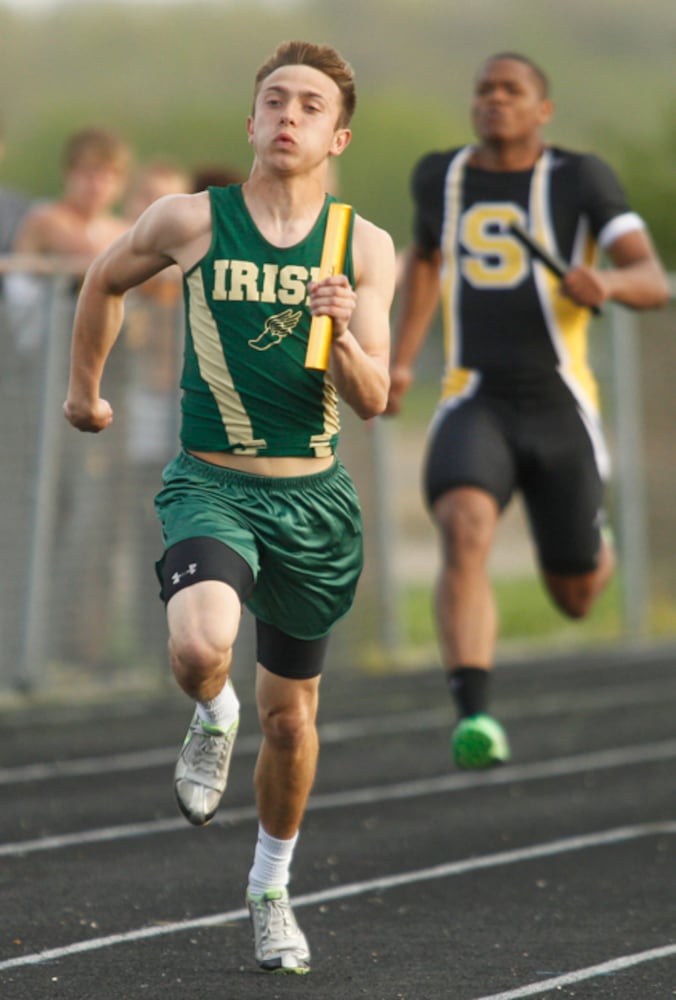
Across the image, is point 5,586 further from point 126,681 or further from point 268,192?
point 268,192

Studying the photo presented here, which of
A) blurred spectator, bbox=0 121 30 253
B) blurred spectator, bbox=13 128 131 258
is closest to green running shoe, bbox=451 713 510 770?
blurred spectator, bbox=13 128 131 258

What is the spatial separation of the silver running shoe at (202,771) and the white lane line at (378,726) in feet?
11.3

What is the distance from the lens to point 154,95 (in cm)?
12538

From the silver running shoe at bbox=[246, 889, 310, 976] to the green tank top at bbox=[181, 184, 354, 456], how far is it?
3.72 ft

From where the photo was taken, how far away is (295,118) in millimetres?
5266

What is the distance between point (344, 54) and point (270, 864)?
373 ft

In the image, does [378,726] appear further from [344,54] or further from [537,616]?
[344,54]

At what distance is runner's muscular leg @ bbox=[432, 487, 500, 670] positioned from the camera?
7.58 metres

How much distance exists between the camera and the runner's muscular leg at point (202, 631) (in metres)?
5.02

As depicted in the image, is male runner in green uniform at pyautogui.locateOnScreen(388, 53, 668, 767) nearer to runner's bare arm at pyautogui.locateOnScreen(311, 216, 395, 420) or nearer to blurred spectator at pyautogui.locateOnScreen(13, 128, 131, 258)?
runner's bare arm at pyautogui.locateOnScreen(311, 216, 395, 420)

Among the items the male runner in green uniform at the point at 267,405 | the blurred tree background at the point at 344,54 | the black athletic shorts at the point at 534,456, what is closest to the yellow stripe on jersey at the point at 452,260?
the black athletic shorts at the point at 534,456

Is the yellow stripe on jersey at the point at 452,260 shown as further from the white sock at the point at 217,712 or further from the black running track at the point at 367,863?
A: the white sock at the point at 217,712

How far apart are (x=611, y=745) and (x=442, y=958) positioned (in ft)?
15.0

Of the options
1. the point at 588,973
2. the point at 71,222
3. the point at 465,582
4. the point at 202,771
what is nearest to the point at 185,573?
the point at 202,771
